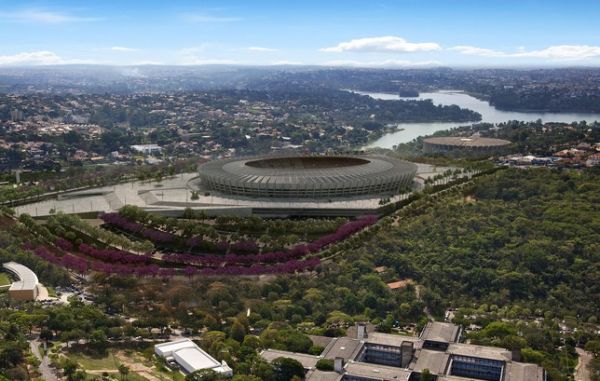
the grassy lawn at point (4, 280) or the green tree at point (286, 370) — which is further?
the grassy lawn at point (4, 280)

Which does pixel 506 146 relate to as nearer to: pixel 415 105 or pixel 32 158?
pixel 32 158

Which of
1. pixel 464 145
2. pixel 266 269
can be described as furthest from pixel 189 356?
pixel 464 145

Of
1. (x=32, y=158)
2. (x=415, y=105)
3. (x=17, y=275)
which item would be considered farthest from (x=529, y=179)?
(x=415, y=105)

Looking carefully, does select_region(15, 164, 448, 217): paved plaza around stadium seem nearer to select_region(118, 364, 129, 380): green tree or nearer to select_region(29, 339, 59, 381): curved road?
select_region(29, 339, 59, 381): curved road

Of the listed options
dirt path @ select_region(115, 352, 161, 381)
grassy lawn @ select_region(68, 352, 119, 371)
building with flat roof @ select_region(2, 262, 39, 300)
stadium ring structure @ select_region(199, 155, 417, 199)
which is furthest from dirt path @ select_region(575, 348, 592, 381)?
building with flat roof @ select_region(2, 262, 39, 300)

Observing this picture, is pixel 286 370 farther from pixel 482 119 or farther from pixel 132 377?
pixel 482 119

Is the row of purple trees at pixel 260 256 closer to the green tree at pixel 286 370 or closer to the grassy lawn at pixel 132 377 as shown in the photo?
the grassy lawn at pixel 132 377

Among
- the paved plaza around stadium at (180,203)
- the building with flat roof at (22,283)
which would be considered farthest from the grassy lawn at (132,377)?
the paved plaza around stadium at (180,203)
